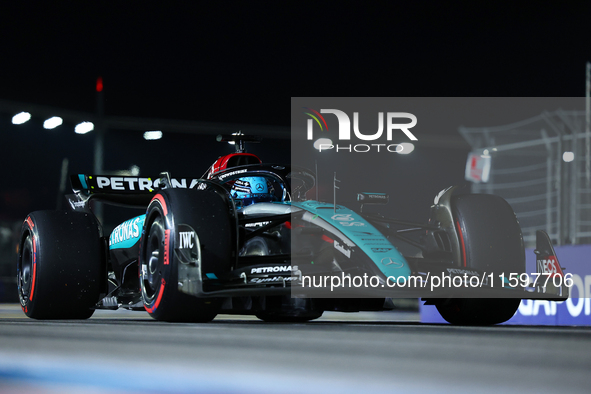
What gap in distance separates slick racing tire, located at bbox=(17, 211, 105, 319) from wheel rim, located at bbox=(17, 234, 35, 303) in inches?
1.0

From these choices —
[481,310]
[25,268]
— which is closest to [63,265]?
[25,268]

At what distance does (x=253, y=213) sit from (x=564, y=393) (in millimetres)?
3703

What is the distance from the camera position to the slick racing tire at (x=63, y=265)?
18.9 ft

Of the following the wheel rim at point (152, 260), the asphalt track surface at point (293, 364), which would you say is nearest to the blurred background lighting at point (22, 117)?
the wheel rim at point (152, 260)

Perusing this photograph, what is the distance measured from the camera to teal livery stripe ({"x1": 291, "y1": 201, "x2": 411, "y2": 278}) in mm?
4199

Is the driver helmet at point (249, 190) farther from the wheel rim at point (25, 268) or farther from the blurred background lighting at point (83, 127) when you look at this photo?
the blurred background lighting at point (83, 127)

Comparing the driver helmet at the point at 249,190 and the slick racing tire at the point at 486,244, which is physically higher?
the driver helmet at the point at 249,190

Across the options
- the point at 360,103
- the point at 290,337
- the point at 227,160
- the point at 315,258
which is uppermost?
the point at 360,103

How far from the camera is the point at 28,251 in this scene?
20.3 ft

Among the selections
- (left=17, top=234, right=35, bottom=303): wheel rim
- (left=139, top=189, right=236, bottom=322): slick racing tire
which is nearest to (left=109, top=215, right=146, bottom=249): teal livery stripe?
(left=17, top=234, right=35, bottom=303): wheel rim

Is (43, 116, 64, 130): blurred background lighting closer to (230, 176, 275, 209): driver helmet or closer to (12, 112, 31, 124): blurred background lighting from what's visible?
(12, 112, 31, 124): blurred background lighting

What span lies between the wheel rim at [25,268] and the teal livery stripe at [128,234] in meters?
0.64

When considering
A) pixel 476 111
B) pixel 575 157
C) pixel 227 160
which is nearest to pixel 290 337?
pixel 227 160

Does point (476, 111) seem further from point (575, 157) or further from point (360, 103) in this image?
point (575, 157)
